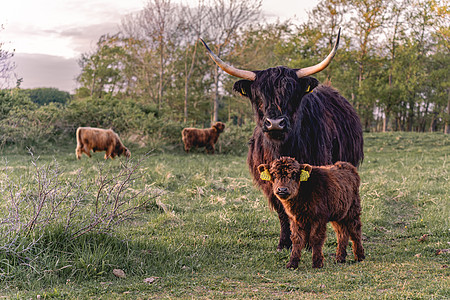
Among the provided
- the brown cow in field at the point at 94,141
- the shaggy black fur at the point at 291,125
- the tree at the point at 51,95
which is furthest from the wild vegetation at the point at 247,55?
the shaggy black fur at the point at 291,125

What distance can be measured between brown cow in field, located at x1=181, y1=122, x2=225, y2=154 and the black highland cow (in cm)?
1183

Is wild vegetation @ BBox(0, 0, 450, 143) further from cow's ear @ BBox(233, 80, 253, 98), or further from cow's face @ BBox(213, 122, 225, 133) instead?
cow's ear @ BBox(233, 80, 253, 98)

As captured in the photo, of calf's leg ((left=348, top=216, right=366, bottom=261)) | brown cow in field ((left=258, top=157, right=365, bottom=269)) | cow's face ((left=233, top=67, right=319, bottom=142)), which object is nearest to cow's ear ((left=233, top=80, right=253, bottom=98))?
cow's face ((left=233, top=67, right=319, bottom=142))

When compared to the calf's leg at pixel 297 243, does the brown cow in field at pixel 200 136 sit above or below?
above

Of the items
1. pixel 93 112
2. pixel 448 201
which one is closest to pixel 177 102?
pixel 93 112

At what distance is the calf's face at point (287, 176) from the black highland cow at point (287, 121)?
45cm

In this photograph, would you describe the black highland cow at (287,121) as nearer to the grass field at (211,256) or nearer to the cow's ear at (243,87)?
the cow's ear at (243,87)

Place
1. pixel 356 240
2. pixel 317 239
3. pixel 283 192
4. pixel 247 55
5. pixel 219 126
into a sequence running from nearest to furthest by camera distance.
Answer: pixel 283 192 < pixel 317 239 < pixel 356 240 < pixel 219 126 < pixel 247 55

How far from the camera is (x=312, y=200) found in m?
4.65

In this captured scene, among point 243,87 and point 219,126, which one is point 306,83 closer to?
point 243,87

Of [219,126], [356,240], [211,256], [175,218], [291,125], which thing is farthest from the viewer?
[219,126]

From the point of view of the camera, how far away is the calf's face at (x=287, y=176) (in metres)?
4.48

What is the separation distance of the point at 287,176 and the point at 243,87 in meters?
1.41

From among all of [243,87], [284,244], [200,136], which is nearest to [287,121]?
[243,87]
